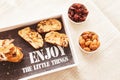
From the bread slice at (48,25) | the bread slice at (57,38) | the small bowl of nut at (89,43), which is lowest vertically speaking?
the small bowl of nut at (89,43)

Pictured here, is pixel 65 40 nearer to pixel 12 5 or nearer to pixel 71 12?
pixel 71 12

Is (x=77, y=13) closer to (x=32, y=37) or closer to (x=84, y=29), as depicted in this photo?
(x=84, y=29)

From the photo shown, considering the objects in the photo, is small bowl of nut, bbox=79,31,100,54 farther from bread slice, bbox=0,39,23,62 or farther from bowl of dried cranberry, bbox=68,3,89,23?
bread slice, bbox=0,39,23,62

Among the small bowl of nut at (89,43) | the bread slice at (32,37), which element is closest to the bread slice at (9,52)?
the bread slice at (32,37)

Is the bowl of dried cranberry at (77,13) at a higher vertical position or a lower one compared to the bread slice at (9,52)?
higher

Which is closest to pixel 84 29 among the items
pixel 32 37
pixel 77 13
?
pixel 77 13

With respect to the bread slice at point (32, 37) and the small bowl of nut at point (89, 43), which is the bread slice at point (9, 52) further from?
the small bowl of nut at point (89, 43)
